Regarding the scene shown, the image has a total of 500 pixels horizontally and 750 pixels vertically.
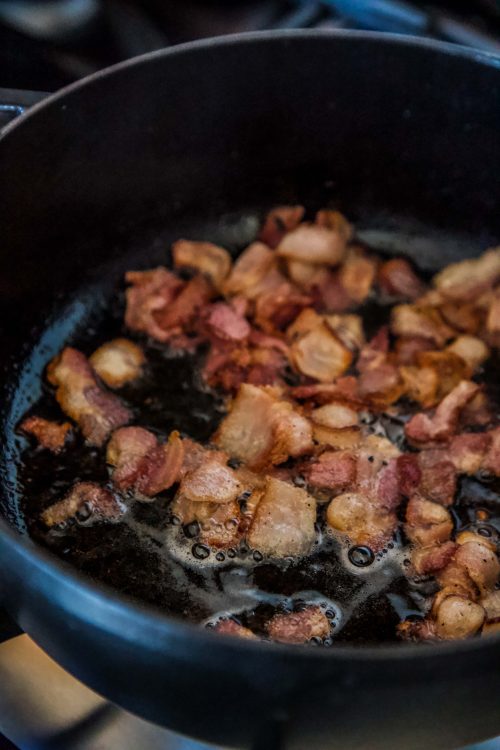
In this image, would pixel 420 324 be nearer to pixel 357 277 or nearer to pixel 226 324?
pixel 357 277

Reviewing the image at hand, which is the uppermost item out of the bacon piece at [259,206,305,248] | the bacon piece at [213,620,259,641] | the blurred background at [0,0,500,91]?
the blurred background at [0,0,500,91]

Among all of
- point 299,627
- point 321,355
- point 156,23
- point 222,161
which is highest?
point 156,23

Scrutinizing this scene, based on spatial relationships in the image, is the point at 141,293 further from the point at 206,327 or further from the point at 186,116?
the point at 186,116

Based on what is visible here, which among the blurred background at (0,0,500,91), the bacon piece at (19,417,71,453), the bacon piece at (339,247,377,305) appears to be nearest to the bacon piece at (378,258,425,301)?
the bacon piece at (339,247,377,305)

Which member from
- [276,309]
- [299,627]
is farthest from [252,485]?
[276,309]

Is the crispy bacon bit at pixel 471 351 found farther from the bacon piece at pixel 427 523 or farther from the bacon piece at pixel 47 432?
the bacon piece at pixel 47 432

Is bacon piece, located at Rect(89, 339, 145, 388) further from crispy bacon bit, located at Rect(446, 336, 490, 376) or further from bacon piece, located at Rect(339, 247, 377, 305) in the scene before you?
crispy bacon bit, located at Rect(446, 336, 490, 376)

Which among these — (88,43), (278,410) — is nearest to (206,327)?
(278,410)
